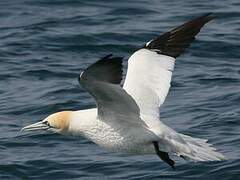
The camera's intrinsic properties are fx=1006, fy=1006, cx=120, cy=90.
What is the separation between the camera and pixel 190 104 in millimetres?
14172

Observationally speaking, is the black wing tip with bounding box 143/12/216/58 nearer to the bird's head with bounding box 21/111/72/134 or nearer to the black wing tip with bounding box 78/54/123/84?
the bird's head with bounding box 21/111/72/134

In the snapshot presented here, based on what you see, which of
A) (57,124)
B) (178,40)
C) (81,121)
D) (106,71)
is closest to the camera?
(106,71)

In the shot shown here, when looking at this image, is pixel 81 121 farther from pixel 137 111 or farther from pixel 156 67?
pixel 156 67

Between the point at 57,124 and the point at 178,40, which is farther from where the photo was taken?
the point at 178,40

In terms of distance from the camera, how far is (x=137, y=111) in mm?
10336

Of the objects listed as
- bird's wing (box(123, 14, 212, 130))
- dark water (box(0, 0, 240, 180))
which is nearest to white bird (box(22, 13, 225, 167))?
bird's wing (box(123, 14, 212, 130))

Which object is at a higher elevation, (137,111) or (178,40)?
(178,40)

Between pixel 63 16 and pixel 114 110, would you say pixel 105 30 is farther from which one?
pixel 114 110

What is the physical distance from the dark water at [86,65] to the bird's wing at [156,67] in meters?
1.22

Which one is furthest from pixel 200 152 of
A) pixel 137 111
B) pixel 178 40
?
pixel 178 40

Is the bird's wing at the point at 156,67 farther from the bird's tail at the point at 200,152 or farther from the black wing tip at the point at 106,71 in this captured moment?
the black wing tip at the point at 106,71

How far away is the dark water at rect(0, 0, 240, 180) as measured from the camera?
1226 cm

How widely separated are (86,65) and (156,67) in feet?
16.5

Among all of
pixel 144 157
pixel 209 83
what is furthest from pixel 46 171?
pixel 209 83
